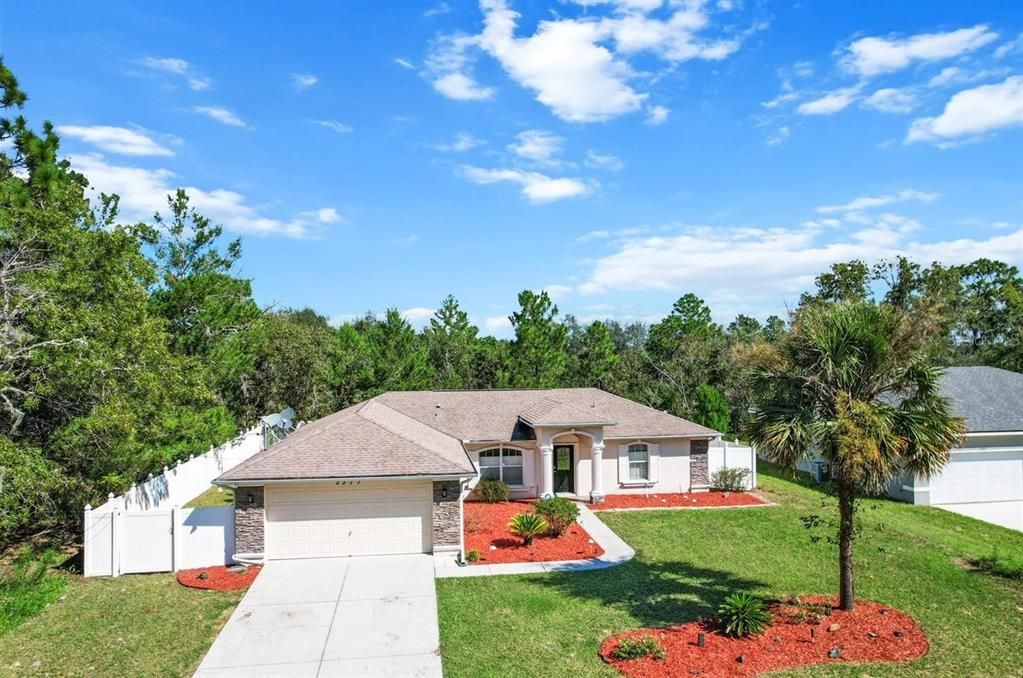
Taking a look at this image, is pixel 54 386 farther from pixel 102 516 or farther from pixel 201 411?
pixel 201 411

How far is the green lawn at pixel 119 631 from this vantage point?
999 cm

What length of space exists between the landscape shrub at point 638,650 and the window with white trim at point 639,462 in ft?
43.0

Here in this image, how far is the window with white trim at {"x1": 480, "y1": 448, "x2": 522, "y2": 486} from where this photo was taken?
22.8 metres

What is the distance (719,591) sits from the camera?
42.7 feet

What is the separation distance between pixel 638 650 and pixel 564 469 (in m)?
13.2

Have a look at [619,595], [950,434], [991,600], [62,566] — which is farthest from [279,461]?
[991,600]

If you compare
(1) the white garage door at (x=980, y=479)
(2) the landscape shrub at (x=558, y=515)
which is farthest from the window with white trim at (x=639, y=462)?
(1) the white garage door at (x=980, y=479)

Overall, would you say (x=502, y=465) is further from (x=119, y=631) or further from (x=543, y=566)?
(x=119, y=631)

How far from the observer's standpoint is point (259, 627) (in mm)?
11461

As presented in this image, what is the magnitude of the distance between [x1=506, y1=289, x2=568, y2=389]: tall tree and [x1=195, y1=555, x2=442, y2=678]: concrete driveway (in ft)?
Result: 78.3

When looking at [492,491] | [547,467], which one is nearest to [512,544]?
[492,491]

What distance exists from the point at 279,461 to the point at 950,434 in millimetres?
14108

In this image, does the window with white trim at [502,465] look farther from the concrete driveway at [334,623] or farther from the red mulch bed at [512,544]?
the concrete driveway at [334,623]

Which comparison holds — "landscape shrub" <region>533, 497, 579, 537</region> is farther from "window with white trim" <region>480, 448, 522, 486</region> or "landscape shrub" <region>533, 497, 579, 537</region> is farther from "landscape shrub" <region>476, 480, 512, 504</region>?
"window with white trim" <region>480, 448, 522, 486</region>
